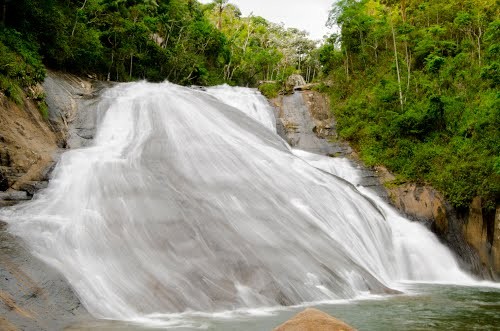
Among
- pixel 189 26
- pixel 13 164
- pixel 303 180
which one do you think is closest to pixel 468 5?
pixel 189 26

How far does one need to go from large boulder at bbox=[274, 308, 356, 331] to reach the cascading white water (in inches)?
149

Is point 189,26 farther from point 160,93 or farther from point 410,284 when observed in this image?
point 410,284

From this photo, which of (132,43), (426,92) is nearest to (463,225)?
(426,92)

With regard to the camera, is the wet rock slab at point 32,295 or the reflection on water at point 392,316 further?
the reflection on water at point 392,316

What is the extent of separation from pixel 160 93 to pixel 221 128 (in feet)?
→ 15.4

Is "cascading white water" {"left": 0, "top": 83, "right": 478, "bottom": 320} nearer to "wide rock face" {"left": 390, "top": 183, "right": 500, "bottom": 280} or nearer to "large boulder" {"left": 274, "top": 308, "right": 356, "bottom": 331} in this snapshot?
"wide rock face" {"left": 390, "top": 183, "right": 500, "bottom": 280}

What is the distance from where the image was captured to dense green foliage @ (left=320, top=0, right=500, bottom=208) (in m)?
16.9

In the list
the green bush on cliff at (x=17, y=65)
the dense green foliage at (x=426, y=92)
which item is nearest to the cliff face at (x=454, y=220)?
the dense green foliage at (x=426, y=92)

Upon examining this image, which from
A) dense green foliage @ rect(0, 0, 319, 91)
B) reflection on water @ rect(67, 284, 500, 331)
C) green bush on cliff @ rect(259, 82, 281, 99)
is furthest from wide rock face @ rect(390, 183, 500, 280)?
dense green foliage @ rect(0, 0, 319, 91)

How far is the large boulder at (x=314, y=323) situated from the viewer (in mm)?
4051

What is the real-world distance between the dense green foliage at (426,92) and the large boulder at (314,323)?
11.8m

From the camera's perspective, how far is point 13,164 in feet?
38.4

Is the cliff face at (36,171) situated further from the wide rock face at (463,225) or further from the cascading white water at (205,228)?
the wide rock face at (463,225)

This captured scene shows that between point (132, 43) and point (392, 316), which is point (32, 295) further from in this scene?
point (132, 43)
